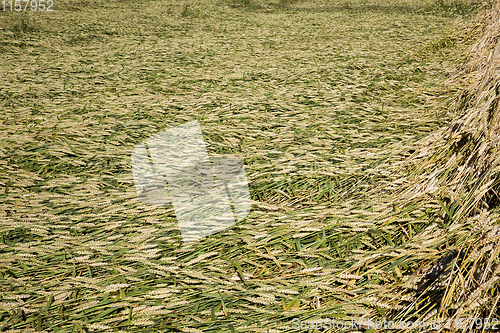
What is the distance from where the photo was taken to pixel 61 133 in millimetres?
2729

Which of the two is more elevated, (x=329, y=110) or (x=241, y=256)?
(x=329, y=110)

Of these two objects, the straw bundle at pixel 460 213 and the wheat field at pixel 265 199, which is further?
the wheat field at pixel 265 199

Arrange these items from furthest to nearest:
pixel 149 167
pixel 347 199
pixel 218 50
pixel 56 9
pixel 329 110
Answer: pixel 56 9 < pixel 218 50 < pixel 329 110 < pixel 149 167 < pixel 347 199

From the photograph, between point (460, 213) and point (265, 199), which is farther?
point (265, 199)

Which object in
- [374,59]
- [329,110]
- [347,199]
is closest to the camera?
[347,199]

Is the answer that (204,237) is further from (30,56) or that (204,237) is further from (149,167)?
(30,56)

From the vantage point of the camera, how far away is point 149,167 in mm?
2318

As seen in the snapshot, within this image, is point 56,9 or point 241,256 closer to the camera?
point 241,256

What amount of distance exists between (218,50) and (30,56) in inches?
117

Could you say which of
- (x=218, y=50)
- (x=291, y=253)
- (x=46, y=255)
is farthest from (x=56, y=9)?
(x=291, y=253)

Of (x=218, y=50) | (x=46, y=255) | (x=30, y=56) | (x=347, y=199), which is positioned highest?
(x=218, y=50)

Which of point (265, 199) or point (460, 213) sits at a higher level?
point (460, 213)

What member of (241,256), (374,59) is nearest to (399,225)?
(241,256)

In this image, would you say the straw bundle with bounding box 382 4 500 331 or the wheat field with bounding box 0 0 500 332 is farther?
the wheat field with bounding box 0 0 500 332
